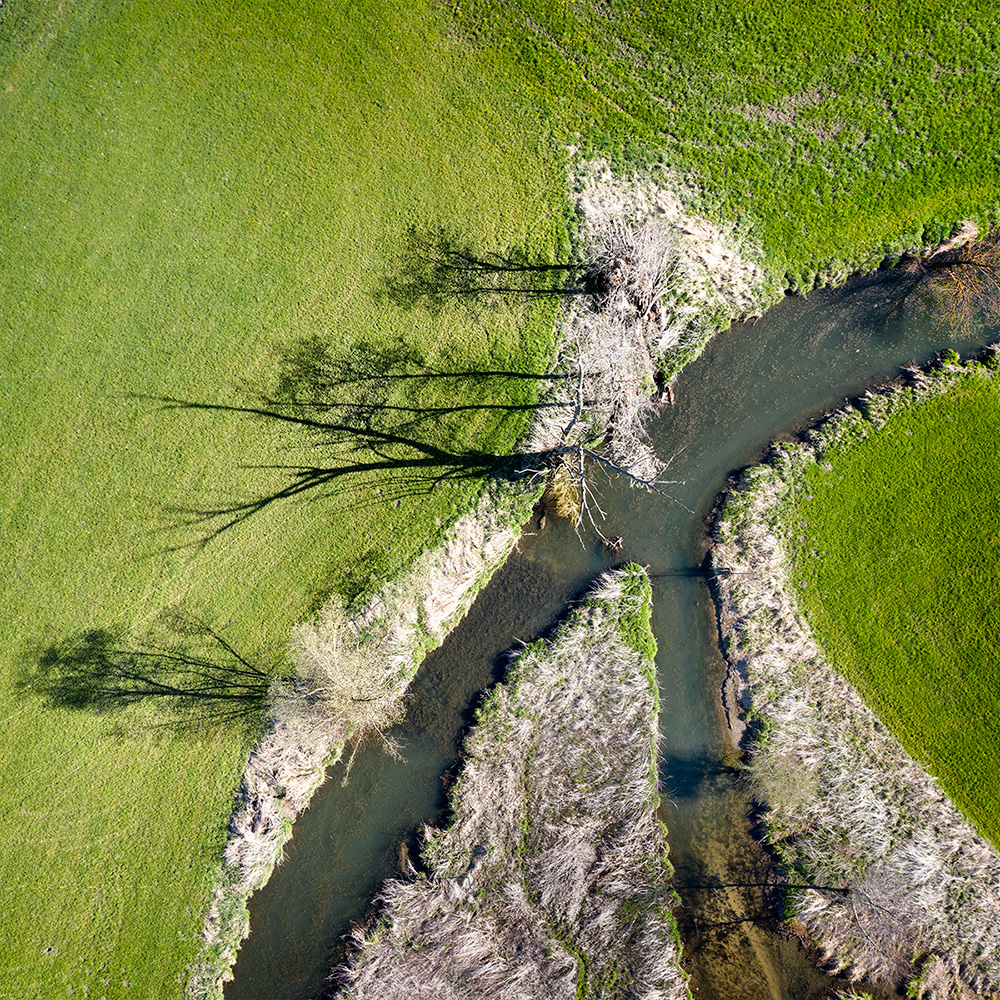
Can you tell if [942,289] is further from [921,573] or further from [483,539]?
[483,539]

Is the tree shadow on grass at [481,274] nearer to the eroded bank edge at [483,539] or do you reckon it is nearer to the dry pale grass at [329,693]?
the eroded bank edge at [483,539]

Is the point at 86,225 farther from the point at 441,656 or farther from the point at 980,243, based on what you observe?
the point at 980,243

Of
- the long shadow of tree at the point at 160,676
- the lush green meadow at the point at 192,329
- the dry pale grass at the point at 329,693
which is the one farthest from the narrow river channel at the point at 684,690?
the long shadow of tree at the point at 160,676

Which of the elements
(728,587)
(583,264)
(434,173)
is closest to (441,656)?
(728,587)

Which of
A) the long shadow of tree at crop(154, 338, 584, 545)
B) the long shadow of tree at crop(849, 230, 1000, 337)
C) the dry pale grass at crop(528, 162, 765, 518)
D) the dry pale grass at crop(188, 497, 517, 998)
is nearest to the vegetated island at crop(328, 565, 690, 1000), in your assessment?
the dry pale grass at crop(188, 497, 517, 998)

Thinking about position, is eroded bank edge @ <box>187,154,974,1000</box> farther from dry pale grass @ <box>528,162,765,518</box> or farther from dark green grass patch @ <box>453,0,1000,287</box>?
dark green grass patch @ <box>453,0,1000,287</box>

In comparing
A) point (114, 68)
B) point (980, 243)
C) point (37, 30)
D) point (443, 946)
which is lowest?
point (443, 946)

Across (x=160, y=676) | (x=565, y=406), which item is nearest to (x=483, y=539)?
(x=565, y=406)
